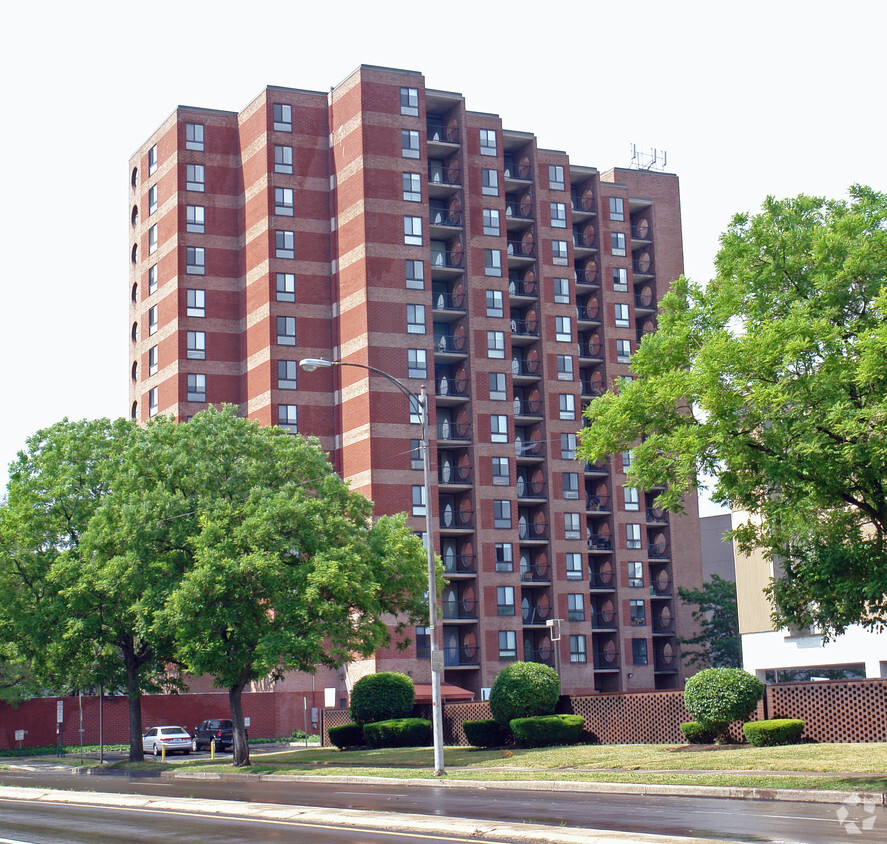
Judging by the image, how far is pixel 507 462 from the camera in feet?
272

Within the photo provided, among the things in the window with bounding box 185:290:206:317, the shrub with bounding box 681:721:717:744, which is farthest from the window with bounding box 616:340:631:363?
the shrub with bounding box 681:721:717:744

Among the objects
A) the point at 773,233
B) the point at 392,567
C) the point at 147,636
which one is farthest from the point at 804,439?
the point at 147,636

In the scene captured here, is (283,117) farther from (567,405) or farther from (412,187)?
(567,405)

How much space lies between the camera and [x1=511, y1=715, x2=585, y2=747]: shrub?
38.2 m

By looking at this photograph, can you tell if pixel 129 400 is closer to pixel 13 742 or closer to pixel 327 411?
pixel 327 411

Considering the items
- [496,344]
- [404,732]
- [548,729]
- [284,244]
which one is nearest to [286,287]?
[284,244]

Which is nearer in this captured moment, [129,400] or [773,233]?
[773,233]

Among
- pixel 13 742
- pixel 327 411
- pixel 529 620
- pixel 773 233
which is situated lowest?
pixel 13 742

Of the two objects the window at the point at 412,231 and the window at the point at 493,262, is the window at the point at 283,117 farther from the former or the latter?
the window at the point at 493,262

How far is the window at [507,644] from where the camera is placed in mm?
79688

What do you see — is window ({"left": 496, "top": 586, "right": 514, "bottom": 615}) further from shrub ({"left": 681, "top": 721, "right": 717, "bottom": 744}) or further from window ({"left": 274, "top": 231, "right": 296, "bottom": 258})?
shrub ({"left": 681, "top": 721, "right": 717, "bottom": 744})

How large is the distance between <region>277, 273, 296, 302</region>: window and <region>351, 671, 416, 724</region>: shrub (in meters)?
38.9

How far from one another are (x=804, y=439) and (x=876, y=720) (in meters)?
12.7

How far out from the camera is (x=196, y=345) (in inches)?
3300
